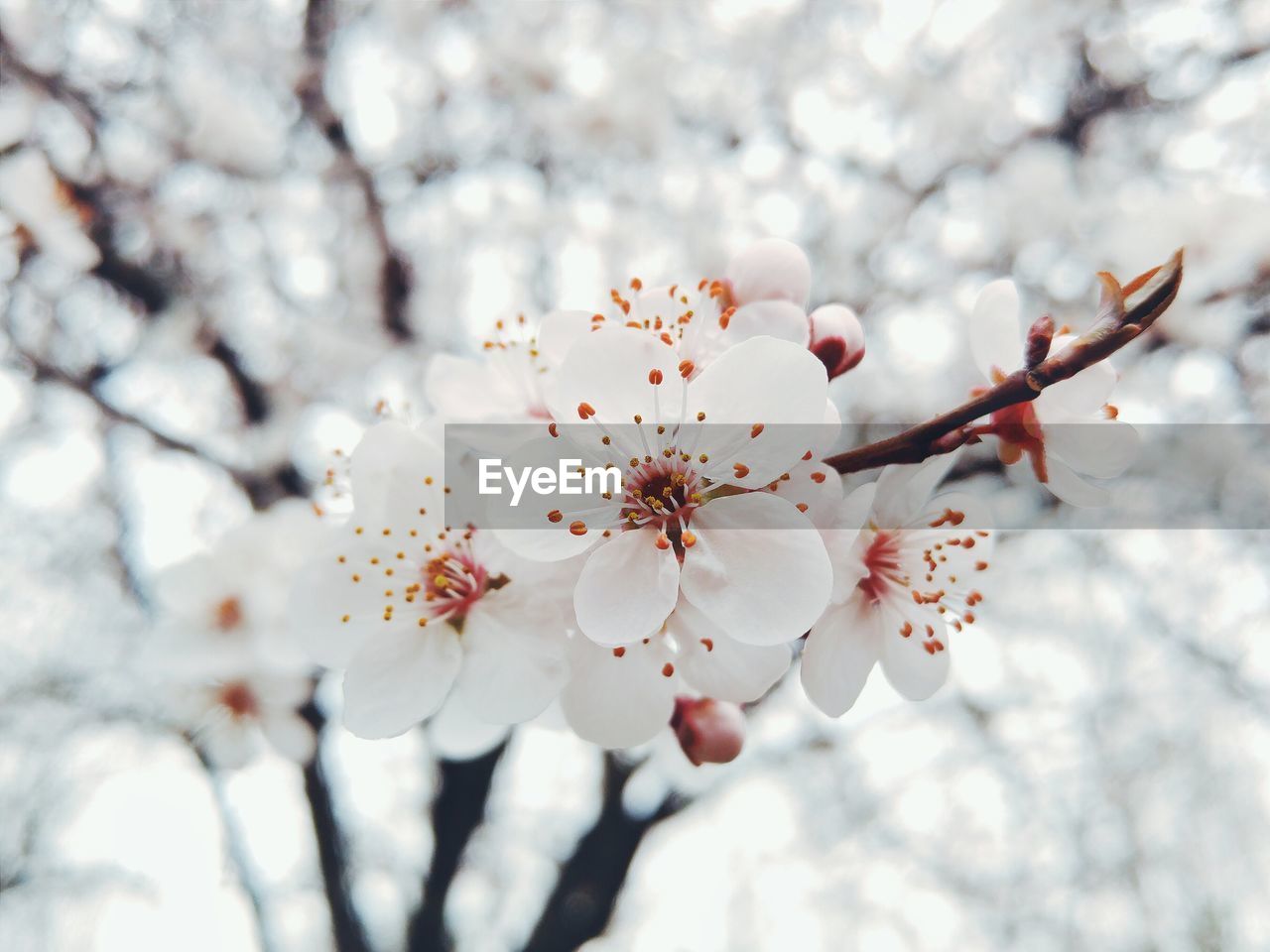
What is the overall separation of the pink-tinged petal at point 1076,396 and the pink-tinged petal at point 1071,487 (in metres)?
0.05

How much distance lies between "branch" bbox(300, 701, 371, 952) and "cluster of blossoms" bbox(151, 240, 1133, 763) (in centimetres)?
158

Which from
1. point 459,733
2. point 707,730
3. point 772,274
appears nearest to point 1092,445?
point 772,274

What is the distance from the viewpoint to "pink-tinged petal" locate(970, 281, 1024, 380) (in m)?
0.73

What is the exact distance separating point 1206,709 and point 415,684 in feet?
11.1

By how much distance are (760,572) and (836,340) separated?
297 millimetres

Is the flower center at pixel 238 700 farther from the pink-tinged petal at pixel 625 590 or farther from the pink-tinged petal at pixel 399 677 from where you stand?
the pink-tinged petal at pixel 625 590

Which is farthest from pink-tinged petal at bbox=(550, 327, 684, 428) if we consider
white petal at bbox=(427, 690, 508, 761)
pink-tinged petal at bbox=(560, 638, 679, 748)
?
white petal at bbox=(427, 690, 508, 761)

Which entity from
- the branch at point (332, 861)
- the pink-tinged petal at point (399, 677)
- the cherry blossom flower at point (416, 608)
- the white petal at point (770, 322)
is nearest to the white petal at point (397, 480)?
the cherry blossom flower at point (416, 608)

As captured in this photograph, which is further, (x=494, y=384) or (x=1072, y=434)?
(x=494, y=384)

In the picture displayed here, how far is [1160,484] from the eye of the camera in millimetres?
2678

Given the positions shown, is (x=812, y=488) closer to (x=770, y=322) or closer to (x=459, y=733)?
(x=770, y=322)

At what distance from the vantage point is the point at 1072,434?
2.21 feet

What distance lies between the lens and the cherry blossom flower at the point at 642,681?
Result: 657mm

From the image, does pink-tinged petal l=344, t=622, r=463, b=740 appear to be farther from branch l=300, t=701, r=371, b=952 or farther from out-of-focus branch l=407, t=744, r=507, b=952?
out-of-focus branch l=407, t=744, r=507, b=952
